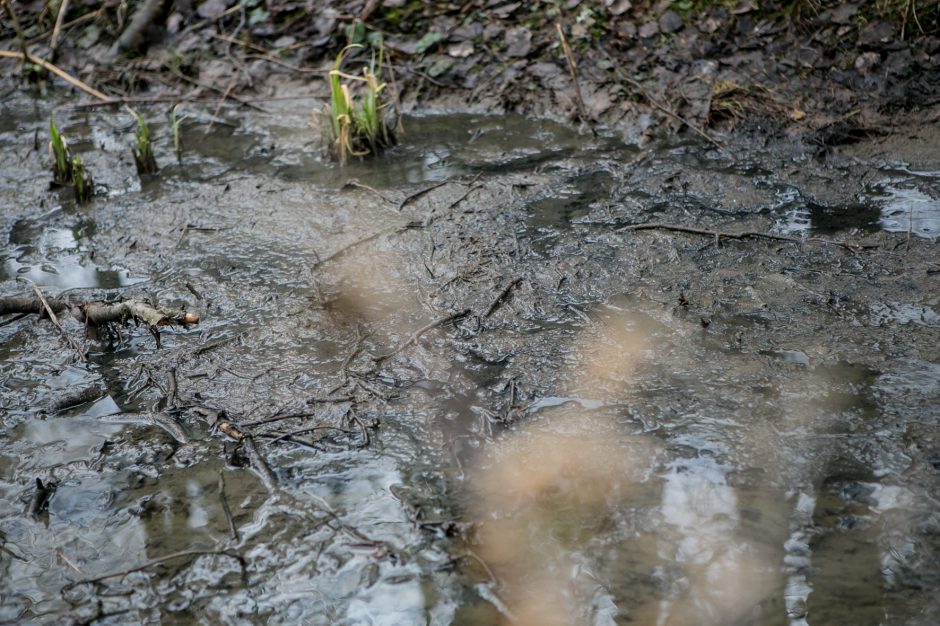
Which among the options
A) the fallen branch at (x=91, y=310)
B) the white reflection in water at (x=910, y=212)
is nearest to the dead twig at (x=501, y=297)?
the fallen branch at (x=91, y=310)

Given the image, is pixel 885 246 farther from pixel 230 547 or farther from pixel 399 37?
pixel 399 37

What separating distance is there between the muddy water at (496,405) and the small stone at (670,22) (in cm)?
149

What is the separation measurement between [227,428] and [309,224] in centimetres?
188

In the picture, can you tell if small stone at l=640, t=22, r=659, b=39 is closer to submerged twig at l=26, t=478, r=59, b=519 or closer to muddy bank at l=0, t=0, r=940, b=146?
muddy bank at l=0, t=0, r=940, b=146

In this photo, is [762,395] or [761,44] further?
[761,44]

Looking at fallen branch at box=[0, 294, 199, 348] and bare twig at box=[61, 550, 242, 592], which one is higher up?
fallen branch at box=[0, 294, 199, 348]

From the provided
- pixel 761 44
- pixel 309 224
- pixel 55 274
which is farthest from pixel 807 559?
pixel 761 44

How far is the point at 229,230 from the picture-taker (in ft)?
14.8

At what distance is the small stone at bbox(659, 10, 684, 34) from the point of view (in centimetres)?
583

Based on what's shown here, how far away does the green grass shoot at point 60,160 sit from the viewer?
4898mm

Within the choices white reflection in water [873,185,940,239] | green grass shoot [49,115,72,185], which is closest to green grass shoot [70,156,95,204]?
green grass shoot [49,115,72,185]

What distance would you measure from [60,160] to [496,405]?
3.60 metres

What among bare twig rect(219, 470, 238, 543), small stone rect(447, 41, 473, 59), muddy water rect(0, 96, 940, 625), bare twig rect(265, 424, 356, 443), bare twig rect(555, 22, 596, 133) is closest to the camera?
muddy water rect(0, 96, 940, 625)

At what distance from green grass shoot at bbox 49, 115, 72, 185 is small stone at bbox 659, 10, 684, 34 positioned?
4231 mm
